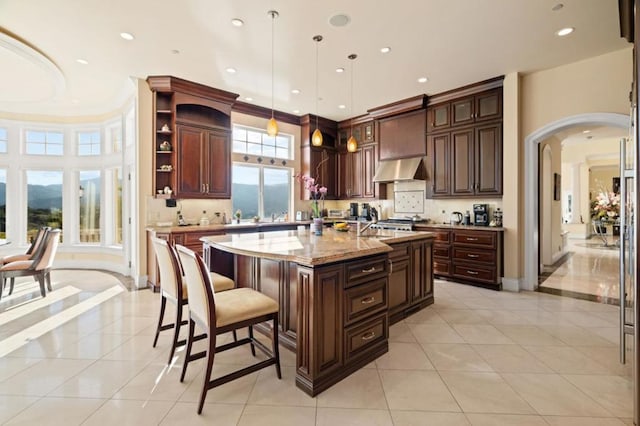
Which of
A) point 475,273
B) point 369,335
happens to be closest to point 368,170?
point 475,273

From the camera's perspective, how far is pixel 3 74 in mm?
4266

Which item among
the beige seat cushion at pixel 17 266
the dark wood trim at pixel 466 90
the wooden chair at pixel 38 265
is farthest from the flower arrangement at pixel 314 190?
the beige seat cushion at pixel 17 266

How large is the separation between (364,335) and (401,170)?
4.02 meters

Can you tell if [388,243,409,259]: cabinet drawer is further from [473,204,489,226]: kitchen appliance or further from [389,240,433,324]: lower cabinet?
[473,204,489,226]: kitchen appliance

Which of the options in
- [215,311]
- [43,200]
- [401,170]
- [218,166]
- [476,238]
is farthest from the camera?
[43,200]

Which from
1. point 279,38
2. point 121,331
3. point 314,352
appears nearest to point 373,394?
point 314,352

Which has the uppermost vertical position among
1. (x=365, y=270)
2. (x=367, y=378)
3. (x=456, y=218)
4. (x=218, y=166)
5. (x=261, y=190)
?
(x=218, y=166)

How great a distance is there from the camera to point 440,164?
17.6 ft

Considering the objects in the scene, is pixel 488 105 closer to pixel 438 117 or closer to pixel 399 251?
pixel 438 117

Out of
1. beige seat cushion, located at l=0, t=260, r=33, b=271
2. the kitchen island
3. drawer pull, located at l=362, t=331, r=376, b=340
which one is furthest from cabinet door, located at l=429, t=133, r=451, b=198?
beige seat cushion, located at l=0, t=260, r=33, b=271

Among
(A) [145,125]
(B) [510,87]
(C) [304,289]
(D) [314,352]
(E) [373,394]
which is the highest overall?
(B) [510,87]

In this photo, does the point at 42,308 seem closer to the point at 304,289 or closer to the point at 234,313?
the point at 234,313

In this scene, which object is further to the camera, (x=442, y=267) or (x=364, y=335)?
(x=442, y=267)

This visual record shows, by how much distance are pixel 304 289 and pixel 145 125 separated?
4102mm
